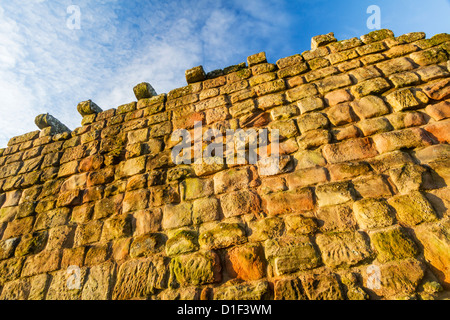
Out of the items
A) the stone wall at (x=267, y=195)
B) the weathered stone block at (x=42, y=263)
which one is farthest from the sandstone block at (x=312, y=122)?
the weathered stone block at (x=42, y=263)

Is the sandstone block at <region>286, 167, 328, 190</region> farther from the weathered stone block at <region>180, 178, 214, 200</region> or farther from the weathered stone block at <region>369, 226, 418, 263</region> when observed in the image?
the weathered stone block at <region>180, 178, 214, 200</region>

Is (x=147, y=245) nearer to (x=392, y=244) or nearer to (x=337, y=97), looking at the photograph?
(x=392, y=244)

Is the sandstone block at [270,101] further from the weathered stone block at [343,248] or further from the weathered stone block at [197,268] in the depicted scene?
the weathered stone block at [197,268]

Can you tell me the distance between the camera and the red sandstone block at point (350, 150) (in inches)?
69.3

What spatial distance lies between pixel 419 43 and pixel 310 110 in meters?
1.47

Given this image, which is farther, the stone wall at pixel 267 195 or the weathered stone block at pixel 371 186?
the weathered stone block at pixel 371 186

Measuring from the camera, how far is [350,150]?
1.80 metres

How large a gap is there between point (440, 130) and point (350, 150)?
0.69 meters

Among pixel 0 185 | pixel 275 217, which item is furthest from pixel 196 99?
pixel 0 185

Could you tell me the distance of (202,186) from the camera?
6.56ft

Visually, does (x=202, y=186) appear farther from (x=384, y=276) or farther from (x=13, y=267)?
(x=13, y=267)

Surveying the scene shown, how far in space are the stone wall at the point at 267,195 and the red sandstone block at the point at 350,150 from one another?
0.01 meters

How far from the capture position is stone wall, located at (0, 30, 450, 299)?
1.39 m

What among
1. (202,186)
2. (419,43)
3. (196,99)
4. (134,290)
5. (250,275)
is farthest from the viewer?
(196,99)
